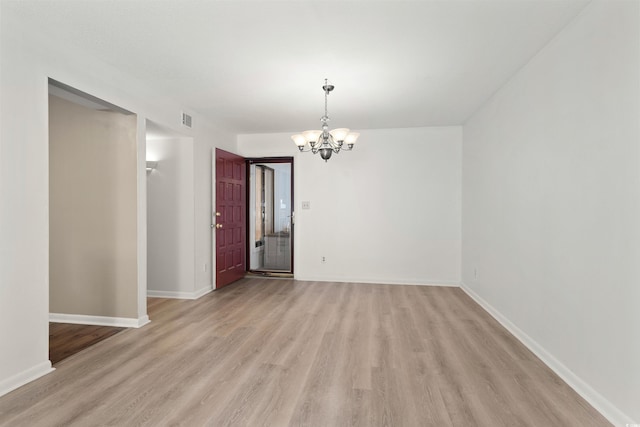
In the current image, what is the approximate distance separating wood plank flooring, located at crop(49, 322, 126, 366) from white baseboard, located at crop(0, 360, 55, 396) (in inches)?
6.0

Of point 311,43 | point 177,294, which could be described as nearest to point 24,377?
point 177,294

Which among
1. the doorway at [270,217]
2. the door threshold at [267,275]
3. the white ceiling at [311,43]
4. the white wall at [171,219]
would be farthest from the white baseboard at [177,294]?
the white ceiling at [311,43]

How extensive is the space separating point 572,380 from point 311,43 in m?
3.16

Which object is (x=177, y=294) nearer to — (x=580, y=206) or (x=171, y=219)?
(x=171, y=219)

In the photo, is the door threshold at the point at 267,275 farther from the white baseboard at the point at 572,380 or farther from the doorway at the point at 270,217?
the white baseboard at the point at 572,380

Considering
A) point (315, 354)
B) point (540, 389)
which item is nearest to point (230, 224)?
point (315, 354)

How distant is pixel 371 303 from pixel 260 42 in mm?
3357

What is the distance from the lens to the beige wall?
3576 millimetres

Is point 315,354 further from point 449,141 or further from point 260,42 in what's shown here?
point 449,141

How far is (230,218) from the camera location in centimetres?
563

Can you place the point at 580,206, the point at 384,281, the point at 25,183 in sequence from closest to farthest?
the point at 580,206, the point at 25,183, the point at 384,281

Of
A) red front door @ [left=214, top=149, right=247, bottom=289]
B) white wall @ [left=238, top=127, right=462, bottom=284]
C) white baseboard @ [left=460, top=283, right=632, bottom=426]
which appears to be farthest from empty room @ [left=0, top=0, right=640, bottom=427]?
white wall @ [left=238, top=127, right=462, bottom=284]

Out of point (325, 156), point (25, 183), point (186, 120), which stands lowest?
point (25, 183)

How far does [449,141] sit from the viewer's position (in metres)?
5.58
